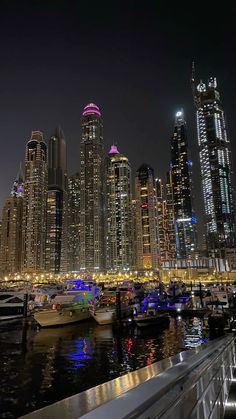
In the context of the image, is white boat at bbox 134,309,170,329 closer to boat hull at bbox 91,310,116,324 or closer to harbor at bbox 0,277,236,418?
harbor at bbox 0,277,236,418

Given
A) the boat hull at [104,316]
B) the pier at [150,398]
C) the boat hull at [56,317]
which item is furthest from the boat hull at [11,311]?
the pier at [150,398]

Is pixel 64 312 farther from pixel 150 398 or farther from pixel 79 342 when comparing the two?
pixel 150 398

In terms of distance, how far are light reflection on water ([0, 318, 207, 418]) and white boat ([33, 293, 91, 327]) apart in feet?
3.40

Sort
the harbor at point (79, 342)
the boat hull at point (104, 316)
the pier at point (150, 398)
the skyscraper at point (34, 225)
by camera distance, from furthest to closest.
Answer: the skyscraper at point (34, 225) < the boat hull at point (104, 316) < the harbor at point (79, 342) < the pier at point (150, 398)

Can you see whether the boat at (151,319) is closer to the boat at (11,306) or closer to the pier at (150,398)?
the boat at (11,306)

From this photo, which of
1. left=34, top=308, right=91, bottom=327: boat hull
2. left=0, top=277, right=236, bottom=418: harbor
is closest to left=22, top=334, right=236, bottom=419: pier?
left=0, top=277, right=236, bottom=418: harbor

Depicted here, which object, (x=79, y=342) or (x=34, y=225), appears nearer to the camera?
(x=79, y=342)

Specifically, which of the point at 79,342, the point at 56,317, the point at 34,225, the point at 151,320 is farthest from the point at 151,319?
the point at 34,225

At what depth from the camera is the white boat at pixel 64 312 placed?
107 feet

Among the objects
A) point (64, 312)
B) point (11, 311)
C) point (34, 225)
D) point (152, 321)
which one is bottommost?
point (152, 321)

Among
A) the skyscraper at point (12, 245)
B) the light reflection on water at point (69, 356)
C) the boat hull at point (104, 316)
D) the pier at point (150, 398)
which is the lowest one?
the light reflection on water at point (69, 356)

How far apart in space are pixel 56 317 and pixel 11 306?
9.70 meters

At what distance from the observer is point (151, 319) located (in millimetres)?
32844

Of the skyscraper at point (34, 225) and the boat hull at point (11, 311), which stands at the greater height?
the skyscraper at point (34, 225)
